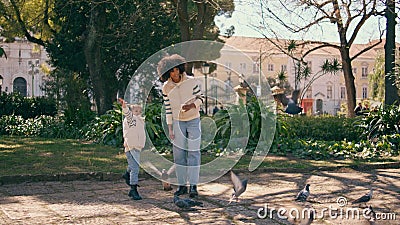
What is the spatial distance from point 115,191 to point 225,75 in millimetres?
4217

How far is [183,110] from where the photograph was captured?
6039 millimetres

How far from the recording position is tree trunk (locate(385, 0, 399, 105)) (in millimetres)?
15883

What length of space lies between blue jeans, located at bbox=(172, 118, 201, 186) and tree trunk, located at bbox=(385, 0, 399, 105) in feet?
35.3

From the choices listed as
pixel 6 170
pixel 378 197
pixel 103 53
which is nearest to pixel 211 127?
pixel 6 170

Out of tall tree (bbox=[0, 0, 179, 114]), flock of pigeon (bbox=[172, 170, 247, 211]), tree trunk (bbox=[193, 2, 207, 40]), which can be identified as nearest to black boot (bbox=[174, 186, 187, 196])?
flock of pigeon (bbox=[172, 170, 247, 211])

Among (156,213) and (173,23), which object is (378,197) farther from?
(173,23)

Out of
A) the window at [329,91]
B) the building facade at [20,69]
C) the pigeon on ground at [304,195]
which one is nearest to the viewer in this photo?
the pigeon on ground at [304,195]

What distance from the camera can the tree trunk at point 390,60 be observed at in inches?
625

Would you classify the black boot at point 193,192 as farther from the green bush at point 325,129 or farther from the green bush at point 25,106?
the green bush at point 25,106

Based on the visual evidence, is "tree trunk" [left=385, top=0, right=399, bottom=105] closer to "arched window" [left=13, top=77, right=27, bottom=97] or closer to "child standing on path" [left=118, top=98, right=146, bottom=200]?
"child standing on path" [left=118, top=98, right=146, bottom=200]

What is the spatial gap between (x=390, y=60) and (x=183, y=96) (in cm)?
1200

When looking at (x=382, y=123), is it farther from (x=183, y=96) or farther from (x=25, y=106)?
(x=25, y=106)

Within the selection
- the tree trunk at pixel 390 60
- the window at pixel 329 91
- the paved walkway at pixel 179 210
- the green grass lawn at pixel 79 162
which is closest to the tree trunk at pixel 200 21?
the tree trunk at pixel 390 60

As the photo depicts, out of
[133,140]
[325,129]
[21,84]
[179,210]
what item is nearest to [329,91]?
[21,84]
